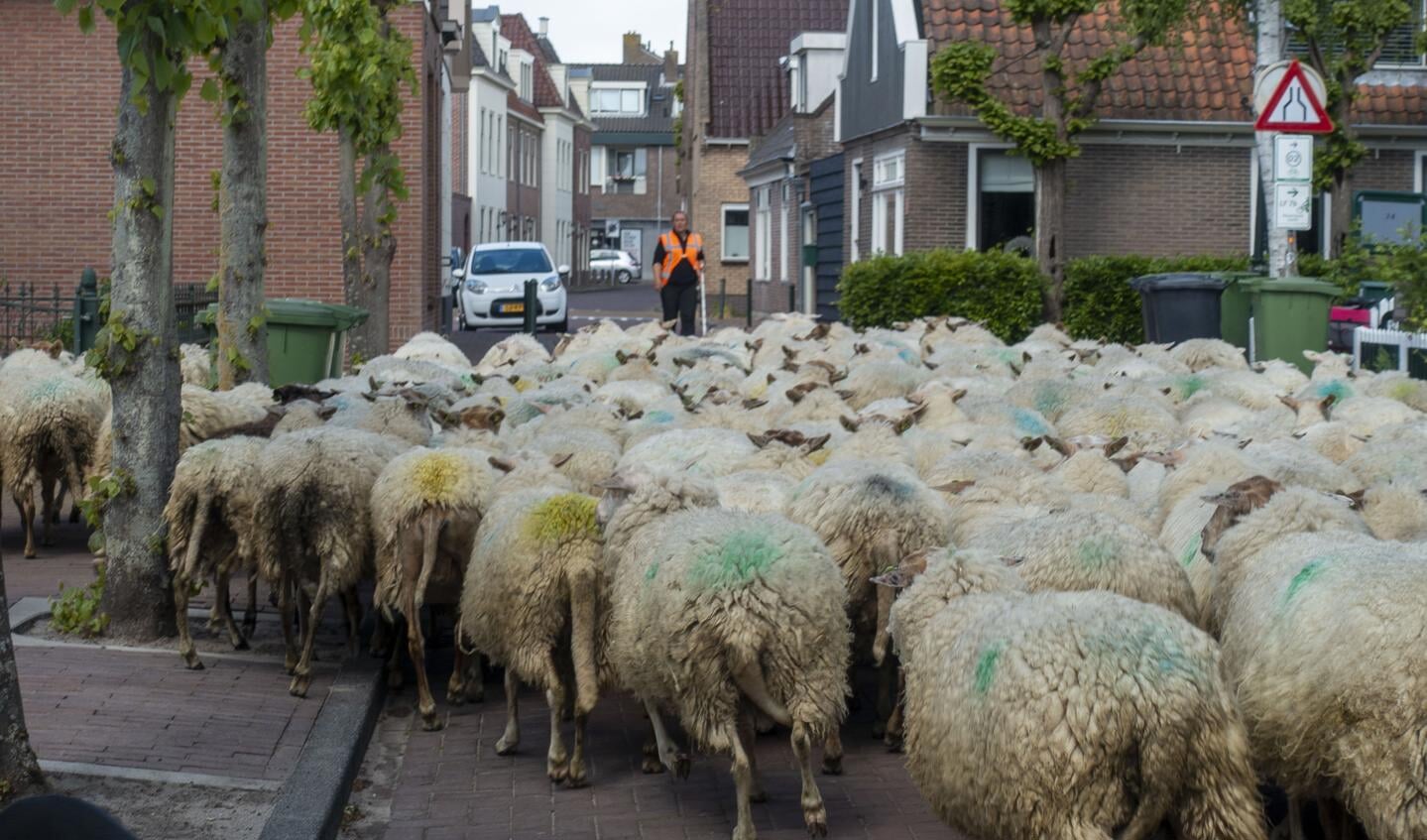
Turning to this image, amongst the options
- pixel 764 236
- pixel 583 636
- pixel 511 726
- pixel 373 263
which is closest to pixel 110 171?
pixel 373 263

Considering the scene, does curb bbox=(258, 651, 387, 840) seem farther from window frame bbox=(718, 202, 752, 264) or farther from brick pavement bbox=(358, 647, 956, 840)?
window frame bbox=(718, 202, 752, 264)

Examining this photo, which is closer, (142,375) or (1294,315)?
(142,375)

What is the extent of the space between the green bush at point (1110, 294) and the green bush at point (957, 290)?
27.0 inches

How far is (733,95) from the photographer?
54.3 m

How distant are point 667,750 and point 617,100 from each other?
4147 inches

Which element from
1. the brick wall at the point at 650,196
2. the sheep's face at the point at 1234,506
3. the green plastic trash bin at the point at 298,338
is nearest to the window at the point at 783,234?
the green plastic trash bin at the point at 298,338

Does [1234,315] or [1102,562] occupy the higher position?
[1234,315]

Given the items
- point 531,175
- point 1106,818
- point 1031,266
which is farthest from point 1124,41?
point 531,175

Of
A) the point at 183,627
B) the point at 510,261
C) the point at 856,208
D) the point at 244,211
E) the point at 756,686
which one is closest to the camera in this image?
the point at 756,686

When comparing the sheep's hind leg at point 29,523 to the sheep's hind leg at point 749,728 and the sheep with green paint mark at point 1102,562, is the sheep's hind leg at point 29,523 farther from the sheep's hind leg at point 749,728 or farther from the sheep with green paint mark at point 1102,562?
the sheep with green paint mark at point 1102,562

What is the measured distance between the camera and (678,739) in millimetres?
7594

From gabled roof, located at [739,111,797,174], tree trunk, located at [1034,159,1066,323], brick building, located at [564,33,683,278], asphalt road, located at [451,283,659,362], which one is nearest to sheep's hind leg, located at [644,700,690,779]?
asphalt road, located at [451,283,659,362]

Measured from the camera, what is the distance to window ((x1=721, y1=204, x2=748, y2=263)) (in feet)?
181

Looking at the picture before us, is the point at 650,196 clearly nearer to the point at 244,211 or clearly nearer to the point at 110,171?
the point at 110,171
